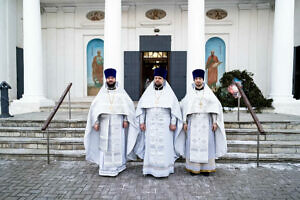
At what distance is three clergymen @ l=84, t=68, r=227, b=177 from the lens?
3625 mm

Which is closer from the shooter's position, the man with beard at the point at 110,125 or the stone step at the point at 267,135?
the man with beard at the point at 110,125

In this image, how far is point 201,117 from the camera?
3689 millimetres

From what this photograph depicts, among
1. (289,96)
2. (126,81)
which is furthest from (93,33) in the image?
(289,96)

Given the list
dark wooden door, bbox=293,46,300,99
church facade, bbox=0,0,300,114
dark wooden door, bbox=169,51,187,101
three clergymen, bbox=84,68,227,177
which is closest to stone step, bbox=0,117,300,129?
three clergymen, bbox=84,68,227,177

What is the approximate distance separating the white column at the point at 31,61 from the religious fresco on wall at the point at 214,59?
7.73 m

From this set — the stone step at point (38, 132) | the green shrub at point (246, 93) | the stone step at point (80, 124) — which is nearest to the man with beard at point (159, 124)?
the stone step at point (38, 132)

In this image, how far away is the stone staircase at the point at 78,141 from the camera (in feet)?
14.9

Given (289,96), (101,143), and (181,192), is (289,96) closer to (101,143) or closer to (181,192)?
(181,192)

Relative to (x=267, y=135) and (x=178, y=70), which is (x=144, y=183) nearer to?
(x=267, y=135)

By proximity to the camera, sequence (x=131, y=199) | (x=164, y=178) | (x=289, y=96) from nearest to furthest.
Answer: (x=131, y=199), (x=164, y=178), (x=289, y=96)

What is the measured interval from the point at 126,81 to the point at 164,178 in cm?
662

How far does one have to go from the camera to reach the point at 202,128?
369cm

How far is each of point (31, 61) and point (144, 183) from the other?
7.32 m

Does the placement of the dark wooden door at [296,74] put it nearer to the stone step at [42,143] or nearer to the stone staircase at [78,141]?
the stone staircase at [78,141]
